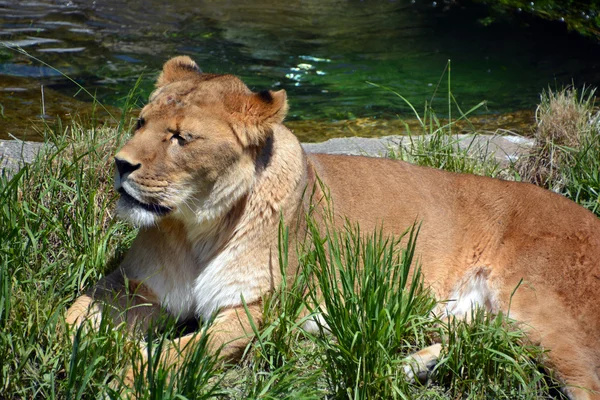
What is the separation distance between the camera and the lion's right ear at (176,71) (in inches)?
156

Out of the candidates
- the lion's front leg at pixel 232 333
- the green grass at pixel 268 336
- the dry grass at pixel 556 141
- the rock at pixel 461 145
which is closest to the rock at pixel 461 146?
the rock at pixel 461 145

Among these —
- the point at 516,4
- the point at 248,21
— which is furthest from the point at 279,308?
the point at 516,4

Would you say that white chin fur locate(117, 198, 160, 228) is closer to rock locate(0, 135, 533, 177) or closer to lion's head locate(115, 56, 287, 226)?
lion's head locate(115, 56, 287, 226)

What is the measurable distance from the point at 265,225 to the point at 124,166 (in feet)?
2.40

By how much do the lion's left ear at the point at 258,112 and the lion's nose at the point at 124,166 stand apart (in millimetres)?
483

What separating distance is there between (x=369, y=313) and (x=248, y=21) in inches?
359

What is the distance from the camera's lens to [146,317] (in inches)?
151

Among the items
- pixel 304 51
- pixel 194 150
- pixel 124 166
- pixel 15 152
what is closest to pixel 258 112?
pixel 194 150

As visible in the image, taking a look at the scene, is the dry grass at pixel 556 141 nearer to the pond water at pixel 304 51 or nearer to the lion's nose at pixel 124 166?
the pond water at pixel 304 51

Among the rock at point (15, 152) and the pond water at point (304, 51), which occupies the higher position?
the rock at point (15, 152)

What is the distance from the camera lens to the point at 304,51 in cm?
1082

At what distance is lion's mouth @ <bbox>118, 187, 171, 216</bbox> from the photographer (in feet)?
11.4

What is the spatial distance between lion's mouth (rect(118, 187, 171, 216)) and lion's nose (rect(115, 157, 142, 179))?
0.07 metres

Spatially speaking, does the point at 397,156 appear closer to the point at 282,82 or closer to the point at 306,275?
the point at 306,275
